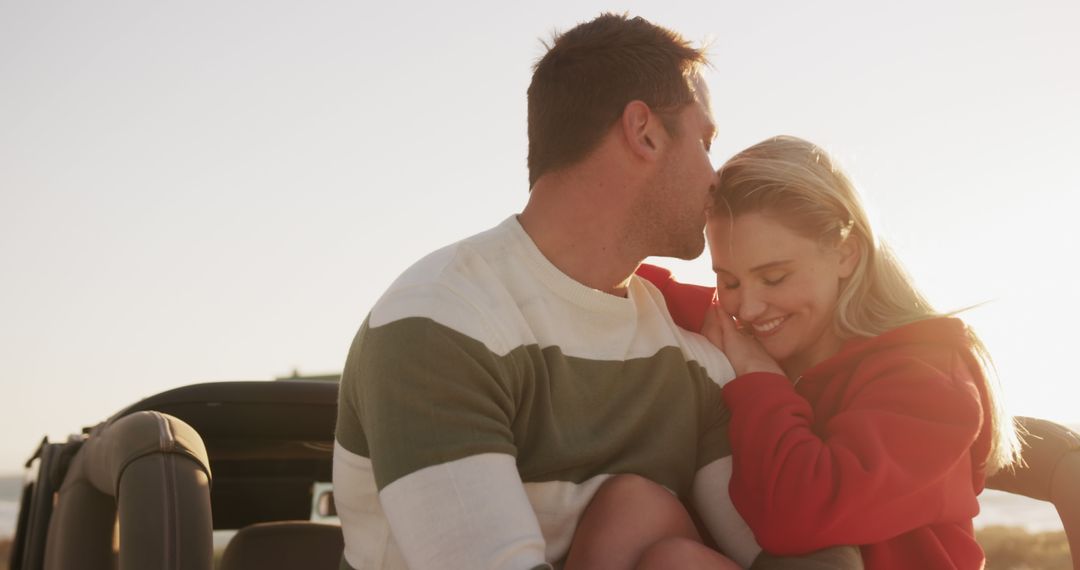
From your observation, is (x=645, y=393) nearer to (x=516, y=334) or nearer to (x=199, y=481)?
(x=516, y=334)

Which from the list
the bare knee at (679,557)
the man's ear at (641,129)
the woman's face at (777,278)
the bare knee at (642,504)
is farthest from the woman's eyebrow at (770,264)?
the bare knee at (679,557)

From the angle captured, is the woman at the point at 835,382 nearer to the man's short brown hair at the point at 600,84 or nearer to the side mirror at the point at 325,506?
the man's short brown hair at the point at 600,84

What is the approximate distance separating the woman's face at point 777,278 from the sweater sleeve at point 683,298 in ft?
0.32

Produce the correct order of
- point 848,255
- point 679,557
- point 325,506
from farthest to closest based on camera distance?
point 325,506 < point 848,255 < point 679,557

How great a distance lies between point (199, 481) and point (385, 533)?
35 cm

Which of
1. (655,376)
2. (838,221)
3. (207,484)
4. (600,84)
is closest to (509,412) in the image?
(655,376)

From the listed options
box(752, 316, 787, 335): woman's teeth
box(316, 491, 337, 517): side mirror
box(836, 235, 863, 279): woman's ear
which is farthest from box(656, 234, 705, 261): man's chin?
box(316, 491, 337, 517): side mirror

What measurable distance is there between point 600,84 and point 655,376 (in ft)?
2.10

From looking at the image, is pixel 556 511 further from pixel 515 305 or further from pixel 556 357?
pixel 515 305

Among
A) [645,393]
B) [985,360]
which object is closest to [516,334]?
[645,393]

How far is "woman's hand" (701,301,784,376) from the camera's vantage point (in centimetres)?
251

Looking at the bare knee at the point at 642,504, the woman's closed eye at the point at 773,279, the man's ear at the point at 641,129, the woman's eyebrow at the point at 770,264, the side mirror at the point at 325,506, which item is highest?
the man's ear at the point at 641,129

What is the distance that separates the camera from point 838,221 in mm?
2562

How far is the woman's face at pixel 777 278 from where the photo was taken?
8.17 ft
